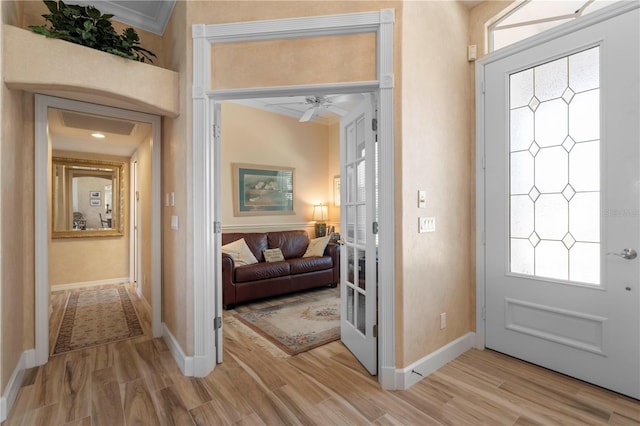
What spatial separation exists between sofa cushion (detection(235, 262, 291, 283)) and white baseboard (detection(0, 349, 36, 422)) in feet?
6.32

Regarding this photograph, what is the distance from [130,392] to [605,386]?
312 cm

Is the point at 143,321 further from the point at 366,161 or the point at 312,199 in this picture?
the point at 312,199

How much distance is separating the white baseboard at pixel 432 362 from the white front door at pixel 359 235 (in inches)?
8.4

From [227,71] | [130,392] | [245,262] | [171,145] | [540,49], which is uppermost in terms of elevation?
[540,49]

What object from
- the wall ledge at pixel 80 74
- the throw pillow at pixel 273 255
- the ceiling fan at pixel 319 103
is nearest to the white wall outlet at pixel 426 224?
the ceiling fan at pixel 319 103

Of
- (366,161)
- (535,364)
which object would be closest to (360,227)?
(366,161)

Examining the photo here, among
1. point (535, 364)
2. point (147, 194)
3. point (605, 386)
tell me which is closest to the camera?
point (605, 386)

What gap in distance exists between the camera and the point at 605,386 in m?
2.04

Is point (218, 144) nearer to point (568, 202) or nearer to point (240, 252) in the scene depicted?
point (240, 252)

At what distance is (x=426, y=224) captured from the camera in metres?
2.26

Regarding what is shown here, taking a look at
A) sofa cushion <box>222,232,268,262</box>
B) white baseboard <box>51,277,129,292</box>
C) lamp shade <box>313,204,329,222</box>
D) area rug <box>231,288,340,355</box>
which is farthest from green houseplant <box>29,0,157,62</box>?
white baseboard <box>51,277,129,292</box>

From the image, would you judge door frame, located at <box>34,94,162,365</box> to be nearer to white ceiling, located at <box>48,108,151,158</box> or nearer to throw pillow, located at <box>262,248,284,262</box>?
white ceiling, located at <box>48,108,151,158</box>

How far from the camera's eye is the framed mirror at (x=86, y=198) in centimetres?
483

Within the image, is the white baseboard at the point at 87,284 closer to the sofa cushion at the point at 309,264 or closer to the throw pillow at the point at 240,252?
the throw pillow at the point at 240,252
